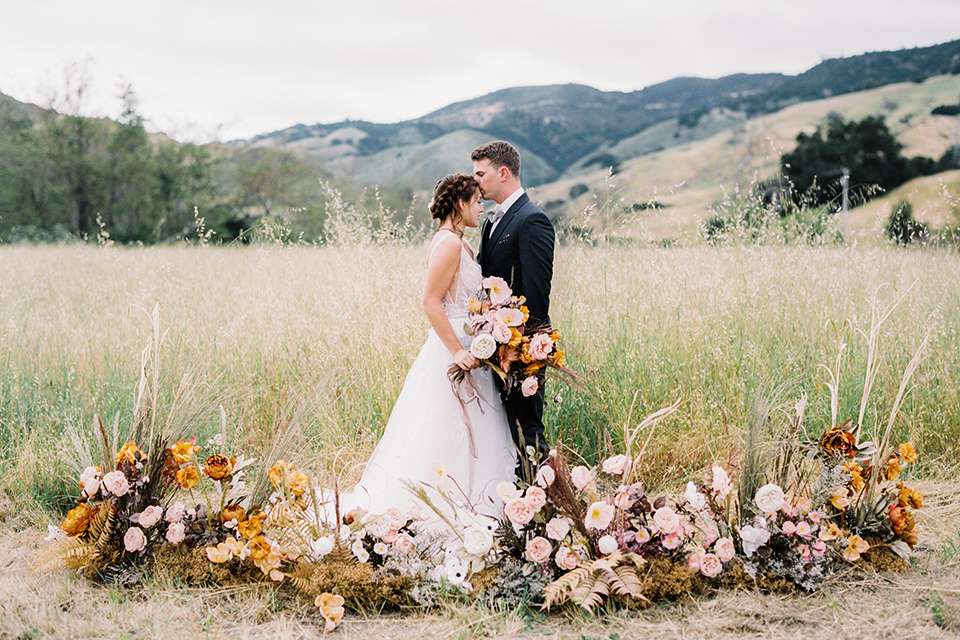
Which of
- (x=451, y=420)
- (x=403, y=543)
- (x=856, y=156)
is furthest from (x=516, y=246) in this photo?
(x=856, y=156)

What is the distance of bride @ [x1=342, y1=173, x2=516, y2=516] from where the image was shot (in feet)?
11.0

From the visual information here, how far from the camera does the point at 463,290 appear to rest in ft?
11.4

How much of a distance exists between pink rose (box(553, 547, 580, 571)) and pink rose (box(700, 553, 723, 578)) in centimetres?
59

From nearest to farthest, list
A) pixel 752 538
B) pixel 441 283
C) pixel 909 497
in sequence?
pixel 752 538 → pixel 909 497 → pixel 441 283

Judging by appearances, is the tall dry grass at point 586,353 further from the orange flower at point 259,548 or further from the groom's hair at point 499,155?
the groom's hair at point 499,155

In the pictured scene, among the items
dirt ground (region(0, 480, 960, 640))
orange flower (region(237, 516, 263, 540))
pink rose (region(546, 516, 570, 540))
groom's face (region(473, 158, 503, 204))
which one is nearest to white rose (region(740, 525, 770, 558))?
dirt ground (region(0, 480, 960, 640))

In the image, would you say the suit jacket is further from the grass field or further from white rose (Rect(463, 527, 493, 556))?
white rose (Rect(463, 527, 493, 556))

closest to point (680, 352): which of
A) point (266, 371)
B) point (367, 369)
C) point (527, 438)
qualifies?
point (527, 438)

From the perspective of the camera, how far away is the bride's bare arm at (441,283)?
3.25 meters

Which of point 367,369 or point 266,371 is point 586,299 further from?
point 266,371

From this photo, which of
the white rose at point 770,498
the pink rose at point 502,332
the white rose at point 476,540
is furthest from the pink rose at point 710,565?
the pink rose at point 502,332

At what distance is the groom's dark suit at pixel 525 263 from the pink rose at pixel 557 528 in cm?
45

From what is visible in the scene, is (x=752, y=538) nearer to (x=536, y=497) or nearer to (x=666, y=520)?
(x=666, y=520)

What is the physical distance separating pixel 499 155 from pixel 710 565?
7.86 feet
